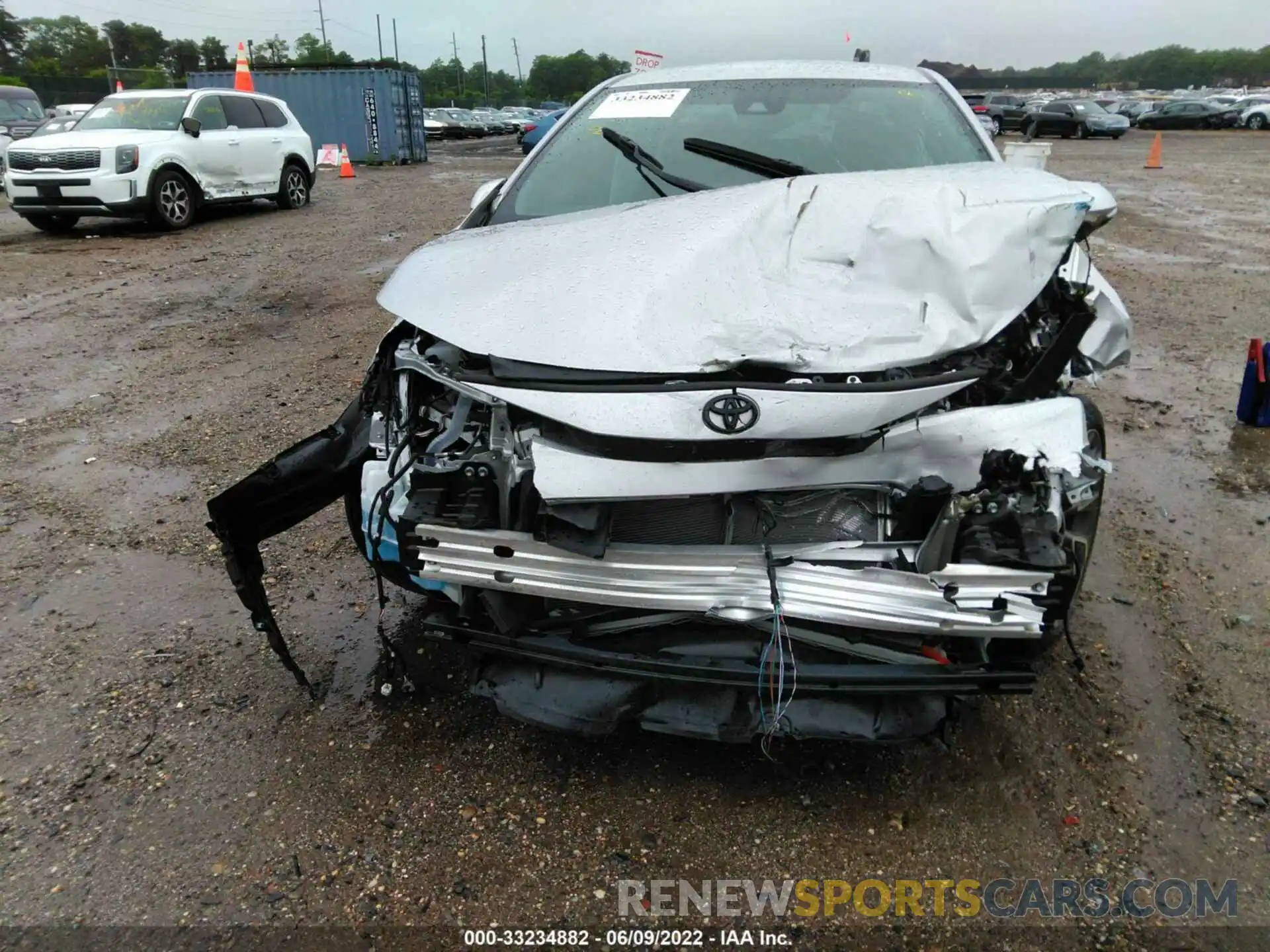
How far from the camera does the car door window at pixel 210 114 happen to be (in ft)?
36.9

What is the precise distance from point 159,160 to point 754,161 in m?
9.99

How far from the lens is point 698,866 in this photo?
2078mm

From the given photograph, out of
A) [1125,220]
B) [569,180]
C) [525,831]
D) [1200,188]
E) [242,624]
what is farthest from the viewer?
[1200,188]

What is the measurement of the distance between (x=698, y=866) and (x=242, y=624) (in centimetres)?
186

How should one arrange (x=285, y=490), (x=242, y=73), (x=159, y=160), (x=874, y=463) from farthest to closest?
(x=242, y=73)
(x=159, y=160)
(x=285, y=490)
(x=874, y=463)

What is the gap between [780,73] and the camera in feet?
12.1

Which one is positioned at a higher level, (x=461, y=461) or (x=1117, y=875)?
(x=461, y=461)

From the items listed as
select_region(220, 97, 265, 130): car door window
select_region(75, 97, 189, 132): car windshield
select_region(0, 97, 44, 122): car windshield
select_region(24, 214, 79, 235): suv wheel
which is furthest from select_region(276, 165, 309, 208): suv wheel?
select_region(0, 97, 44, 122): car windshield

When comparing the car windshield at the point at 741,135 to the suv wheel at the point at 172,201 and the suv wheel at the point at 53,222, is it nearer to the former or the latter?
the suv wheel at the point at 172,201

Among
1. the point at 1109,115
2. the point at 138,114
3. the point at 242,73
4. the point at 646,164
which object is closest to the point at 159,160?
the point at 138,114

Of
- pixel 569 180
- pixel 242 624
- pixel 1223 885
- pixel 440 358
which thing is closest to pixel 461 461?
pixel 440 358

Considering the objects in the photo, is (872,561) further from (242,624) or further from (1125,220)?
(1125,220)

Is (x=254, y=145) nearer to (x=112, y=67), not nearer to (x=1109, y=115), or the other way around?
(x=1109, y=115)

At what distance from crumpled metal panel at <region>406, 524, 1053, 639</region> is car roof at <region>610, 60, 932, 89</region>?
257cm
